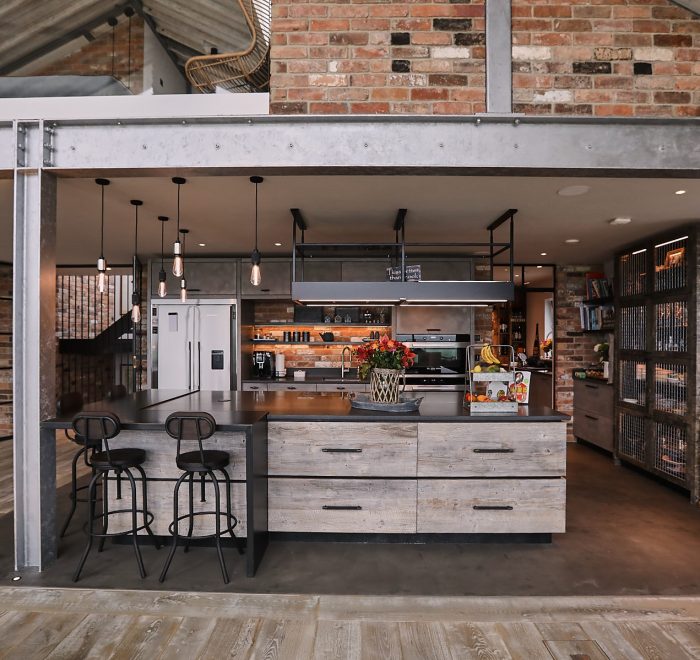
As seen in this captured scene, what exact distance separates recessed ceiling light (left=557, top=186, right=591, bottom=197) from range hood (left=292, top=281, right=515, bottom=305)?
79 cm

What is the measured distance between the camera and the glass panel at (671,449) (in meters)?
4.70

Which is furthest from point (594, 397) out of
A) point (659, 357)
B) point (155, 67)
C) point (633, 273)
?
point (155, 67)

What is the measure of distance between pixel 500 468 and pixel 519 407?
0.59 m

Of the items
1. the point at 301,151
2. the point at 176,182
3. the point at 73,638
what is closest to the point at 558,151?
the point at 301,151

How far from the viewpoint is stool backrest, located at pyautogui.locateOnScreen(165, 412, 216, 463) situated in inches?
115

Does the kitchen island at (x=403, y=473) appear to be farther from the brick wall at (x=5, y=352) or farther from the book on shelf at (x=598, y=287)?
the brick wall at (x=5, y=352)

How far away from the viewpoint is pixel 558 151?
298 cm

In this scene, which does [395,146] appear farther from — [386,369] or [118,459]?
[118,459]

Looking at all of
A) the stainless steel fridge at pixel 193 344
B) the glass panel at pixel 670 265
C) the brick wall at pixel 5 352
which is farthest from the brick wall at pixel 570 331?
the brick wall at pixel 5 352

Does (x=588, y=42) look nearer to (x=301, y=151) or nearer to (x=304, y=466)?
(x=301, y=151)

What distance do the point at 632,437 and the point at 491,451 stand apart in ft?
9.98

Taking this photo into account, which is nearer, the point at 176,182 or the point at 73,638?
the point at 73,638

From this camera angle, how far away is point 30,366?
3037 mm

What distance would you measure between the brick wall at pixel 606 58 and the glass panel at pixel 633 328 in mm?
2967
